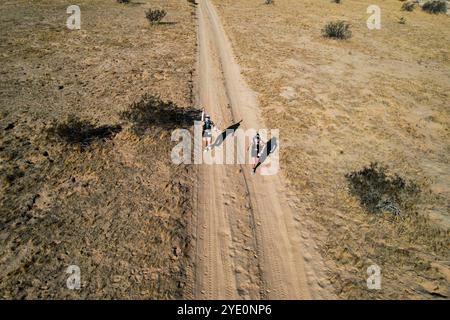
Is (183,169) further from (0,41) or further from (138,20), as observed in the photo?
(138,20)

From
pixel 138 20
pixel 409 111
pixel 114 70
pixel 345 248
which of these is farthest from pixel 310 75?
pixel 138 20

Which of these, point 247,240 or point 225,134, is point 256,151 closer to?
point 225,134

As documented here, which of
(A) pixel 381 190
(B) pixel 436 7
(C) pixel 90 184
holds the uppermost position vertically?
(B) pixel 436 7

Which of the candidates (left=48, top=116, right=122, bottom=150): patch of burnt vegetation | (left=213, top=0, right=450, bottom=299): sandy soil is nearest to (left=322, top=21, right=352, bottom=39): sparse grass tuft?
(left=213, top=0, right=450, bottom=299): sandy soil

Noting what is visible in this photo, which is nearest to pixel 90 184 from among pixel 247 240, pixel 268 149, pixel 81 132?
pixel 81 132

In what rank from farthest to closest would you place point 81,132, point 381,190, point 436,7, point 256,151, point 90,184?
1. point 436,7
2. point 81,132
3. point 256,151
4. point 381,190
5. point 90,184
